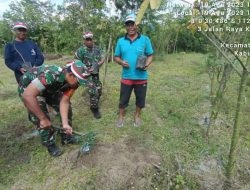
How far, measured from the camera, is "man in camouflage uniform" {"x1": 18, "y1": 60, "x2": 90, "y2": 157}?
8.54 ft

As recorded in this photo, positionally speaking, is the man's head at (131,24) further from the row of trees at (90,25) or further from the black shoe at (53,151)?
the black shoe at (53,151)

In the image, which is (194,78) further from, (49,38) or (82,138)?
(49,38)

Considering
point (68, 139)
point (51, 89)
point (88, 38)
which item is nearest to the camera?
point (51, 89)

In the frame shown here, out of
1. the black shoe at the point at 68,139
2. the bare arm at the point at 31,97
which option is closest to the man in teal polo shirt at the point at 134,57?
the black shoe at the point at 68,139

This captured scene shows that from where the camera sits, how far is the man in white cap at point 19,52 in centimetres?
371

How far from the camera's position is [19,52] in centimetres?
376

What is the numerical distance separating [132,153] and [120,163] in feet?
0.82

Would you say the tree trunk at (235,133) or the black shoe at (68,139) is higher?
the tree trunk at (235,133)

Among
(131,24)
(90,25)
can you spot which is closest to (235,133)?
(131,24)

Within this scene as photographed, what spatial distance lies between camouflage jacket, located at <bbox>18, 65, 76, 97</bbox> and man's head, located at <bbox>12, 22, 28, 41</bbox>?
106cm

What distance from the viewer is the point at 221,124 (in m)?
4.23

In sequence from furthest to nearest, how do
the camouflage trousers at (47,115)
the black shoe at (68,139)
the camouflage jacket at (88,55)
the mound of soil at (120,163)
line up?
the camouflage jacket at (88,55) → the black shoe at (68,139) → the camouflage trousers at (47,115) → the mound of soil at (120,163)

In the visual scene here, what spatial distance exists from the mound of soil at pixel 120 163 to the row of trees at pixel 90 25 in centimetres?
163

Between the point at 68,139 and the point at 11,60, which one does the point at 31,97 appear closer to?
the point at 68,139
